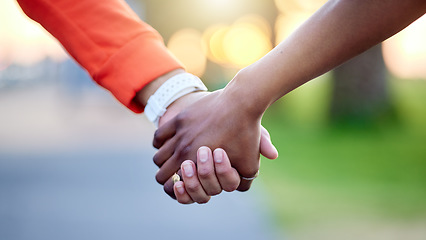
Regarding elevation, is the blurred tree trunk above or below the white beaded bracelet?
above

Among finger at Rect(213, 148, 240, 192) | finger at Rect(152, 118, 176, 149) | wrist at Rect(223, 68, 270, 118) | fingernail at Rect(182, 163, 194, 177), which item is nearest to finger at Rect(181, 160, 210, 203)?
fingernail at Rect(182, 163, 194, 177)

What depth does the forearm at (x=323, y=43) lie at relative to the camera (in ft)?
6.97

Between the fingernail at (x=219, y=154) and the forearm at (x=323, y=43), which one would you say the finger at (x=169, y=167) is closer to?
the fingernail at (x=219, y=154)

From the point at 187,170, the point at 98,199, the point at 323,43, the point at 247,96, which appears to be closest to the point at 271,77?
the point at 247,96

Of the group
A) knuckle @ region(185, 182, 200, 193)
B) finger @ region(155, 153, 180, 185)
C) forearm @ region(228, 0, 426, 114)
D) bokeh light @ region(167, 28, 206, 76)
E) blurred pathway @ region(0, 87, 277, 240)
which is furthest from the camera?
bokeh light @ region(167, 28, 206, 76)

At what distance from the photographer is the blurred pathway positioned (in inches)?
180

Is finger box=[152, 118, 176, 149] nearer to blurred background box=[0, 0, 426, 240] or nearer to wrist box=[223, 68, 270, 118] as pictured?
wrist box=[223, 68, 270, 118]

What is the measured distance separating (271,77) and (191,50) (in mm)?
23160

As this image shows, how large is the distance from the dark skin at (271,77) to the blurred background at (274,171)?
76.7 inches

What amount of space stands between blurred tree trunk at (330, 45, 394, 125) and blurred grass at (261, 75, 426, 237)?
261 mm

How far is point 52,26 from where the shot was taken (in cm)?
286

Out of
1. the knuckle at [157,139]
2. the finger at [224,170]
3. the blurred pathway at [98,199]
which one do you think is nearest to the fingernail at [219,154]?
the finger at [224,170]

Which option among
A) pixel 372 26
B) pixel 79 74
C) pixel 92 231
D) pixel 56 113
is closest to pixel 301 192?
pixel 92 231

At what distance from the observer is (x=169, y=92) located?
9.21 feet
